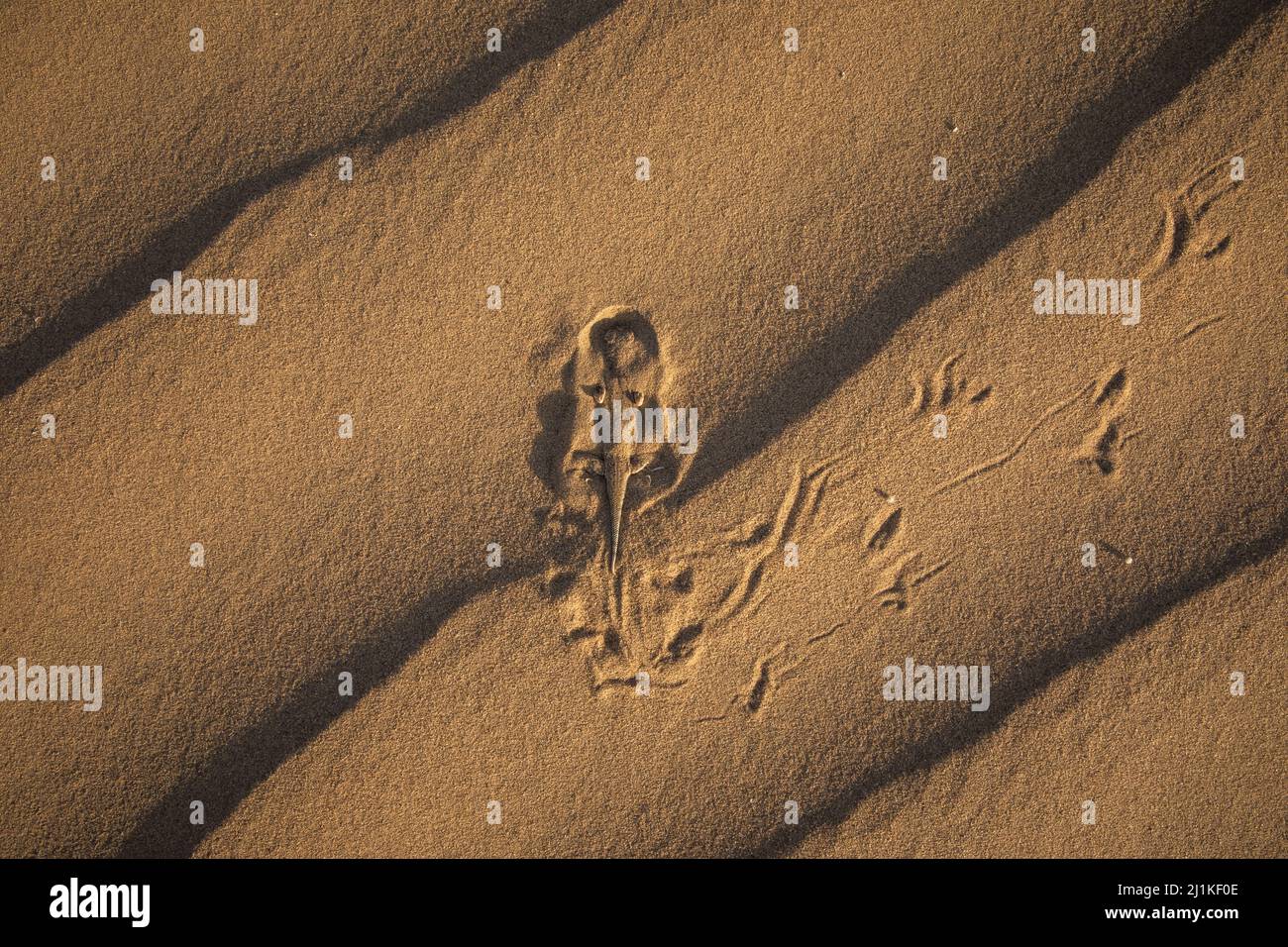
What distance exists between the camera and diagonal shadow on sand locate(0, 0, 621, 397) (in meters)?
3.69

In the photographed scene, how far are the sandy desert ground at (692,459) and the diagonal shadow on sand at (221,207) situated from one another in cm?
2

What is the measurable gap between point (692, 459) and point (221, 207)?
7.91 feet

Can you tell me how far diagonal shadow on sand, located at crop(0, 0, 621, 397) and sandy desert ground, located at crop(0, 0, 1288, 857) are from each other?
0.8 inches

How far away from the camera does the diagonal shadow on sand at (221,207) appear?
3.69m

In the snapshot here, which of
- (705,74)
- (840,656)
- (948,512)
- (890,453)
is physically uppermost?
(705,74)

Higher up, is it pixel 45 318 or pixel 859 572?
pixel 45 318

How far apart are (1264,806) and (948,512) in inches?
73.4

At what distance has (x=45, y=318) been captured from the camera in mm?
3703

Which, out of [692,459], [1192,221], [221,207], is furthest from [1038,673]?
[221,207]

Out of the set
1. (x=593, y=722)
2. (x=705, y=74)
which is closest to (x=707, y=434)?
(x=593, y=722)

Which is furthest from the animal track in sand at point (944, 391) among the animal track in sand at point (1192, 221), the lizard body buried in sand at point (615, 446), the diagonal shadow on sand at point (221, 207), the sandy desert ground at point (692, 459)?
the diagonal shadow on sand at point (221, 207)

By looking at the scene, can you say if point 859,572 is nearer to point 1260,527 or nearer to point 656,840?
point 656,840

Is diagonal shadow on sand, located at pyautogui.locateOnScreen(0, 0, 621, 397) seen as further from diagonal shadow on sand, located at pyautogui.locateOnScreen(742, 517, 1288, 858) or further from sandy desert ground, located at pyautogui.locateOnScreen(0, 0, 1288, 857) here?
diagonal shadow on sand, located at pyautogui.locateOnScreen(742, 517, 1288, 858)

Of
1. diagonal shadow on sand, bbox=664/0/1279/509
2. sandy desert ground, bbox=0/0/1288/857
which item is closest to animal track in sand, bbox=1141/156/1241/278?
sandy desert ground, bbox=0/0/1288/857
